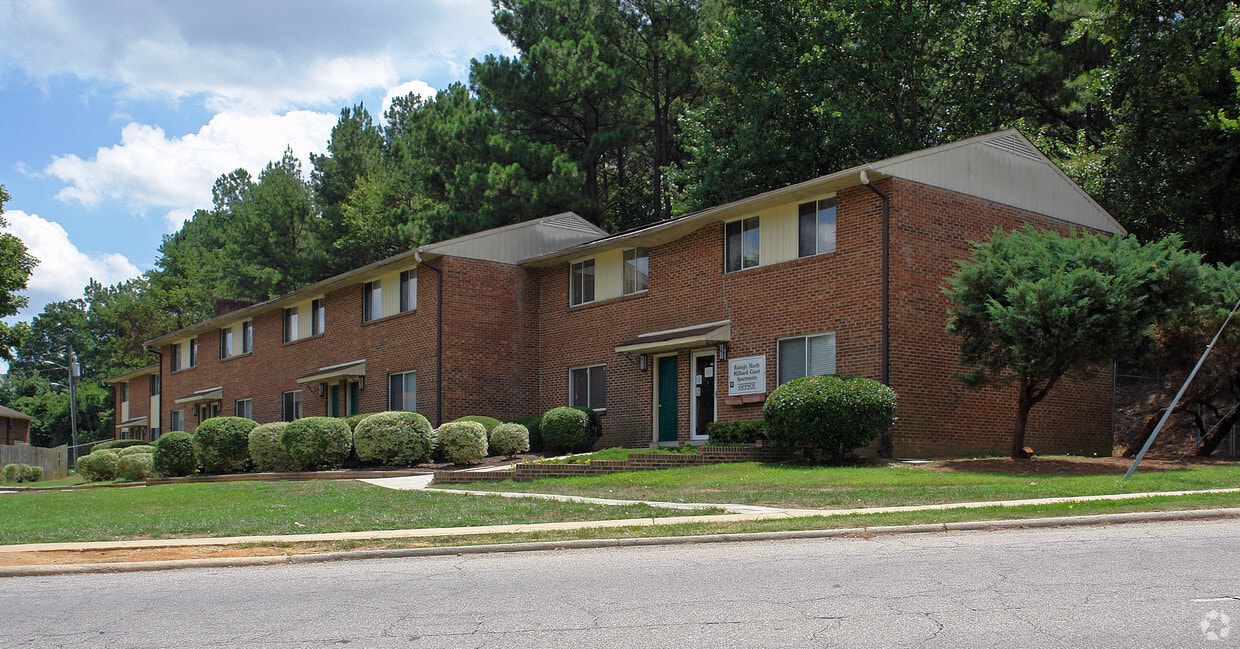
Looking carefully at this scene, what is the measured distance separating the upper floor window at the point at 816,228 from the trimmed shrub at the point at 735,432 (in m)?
3.69

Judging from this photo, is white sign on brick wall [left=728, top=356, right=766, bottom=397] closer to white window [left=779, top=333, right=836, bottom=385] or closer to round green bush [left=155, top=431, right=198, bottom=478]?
white window [left=779, top=333, right=836, bottom=385]

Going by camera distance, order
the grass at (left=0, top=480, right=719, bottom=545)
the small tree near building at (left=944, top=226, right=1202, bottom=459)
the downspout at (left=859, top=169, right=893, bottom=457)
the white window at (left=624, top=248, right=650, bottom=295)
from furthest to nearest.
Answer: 1. the white window at (left=624, top=248, right=650, bottom=295)
2. the downspout at (left=859, top=169, right=893, bottom=457)
3. the small tree near building at (left=944, top=226, right=1202, bottom=459)
4. the grass at (left=0, top=480, right=719, bottom=545)

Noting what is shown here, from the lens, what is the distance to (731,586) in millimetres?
8656

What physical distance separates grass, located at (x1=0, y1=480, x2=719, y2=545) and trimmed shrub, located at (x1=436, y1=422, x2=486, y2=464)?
16.0 ft

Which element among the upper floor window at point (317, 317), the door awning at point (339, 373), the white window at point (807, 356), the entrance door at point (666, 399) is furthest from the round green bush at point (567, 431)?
the upper floor window at point (317, 317)

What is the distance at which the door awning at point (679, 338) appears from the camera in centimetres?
2350

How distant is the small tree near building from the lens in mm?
17922

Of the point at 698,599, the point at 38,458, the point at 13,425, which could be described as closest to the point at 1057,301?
the point at 698,599

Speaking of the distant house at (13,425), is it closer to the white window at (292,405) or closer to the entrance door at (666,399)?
the white window at (292,405)

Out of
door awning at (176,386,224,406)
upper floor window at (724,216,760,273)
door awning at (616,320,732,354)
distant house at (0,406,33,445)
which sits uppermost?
upper floor window at (724,216,760,273)

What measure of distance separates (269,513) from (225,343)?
94.9 feet

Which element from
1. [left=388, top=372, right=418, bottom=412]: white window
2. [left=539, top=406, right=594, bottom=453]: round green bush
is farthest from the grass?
[left=388, top=372, right=418, bottom=412]: white window

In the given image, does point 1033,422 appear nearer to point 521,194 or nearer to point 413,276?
point 413,276

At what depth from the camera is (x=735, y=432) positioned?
859 inches
